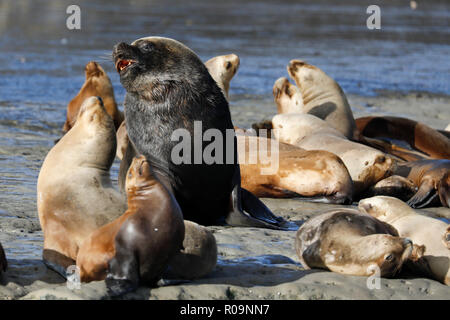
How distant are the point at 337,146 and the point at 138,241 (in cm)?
415

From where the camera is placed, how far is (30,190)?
6570 mm

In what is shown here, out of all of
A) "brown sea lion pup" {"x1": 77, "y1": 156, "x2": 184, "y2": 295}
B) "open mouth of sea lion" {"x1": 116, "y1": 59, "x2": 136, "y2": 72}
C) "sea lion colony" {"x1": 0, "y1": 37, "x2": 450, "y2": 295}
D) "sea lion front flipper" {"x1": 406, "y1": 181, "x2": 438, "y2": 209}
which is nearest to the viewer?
"brown sea lion pup" {"x1": 77, "y1": 156, "x2": 184, "y2": 295}

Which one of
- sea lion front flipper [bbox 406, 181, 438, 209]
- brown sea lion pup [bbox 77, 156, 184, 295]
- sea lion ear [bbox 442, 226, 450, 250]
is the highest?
brown sea lion pup [bbox 77, 156, 184, 295]

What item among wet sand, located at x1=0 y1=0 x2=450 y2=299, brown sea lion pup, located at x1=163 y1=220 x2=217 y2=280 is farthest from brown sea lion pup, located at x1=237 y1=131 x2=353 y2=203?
brown sea lion pup, located at x1=163 y1=220 x2=217 y2=280

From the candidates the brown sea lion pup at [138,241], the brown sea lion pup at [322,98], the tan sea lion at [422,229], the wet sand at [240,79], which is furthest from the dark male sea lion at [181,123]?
the brown sea lion pup at [322,98]

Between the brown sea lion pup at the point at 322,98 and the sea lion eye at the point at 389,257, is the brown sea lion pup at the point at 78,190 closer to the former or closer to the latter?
the sea lion eye at the point at 389,257

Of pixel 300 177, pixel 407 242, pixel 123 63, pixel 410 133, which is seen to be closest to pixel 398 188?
pixel 300 177

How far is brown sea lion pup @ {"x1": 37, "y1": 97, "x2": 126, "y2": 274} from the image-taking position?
4.54 metres

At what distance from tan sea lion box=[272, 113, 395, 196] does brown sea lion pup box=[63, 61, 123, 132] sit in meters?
1.98

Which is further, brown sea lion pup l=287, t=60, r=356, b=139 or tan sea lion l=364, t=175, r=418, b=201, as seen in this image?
brown sea lion pup l=287, t=60, r=356, b=139

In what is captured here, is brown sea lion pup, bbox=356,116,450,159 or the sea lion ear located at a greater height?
the sea lion ear

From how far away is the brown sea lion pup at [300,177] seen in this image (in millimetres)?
6961

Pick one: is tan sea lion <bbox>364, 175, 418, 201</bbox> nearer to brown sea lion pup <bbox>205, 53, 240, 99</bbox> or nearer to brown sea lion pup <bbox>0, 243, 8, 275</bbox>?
brown sea lion pup <bbox>205, 53, 240, 99</bbox>

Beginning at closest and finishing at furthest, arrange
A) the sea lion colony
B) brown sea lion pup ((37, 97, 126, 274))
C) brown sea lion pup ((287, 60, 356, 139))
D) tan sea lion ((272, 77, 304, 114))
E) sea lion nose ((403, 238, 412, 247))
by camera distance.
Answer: the sea lion colony, sea lion nose ((403, 238, 412, 247)), brown sea lion pup ((37, 97, 126, 274)), brown sea lion pup ((287, 60, 356, 139)), tan sea lion ((272, 77, 304, 114))
